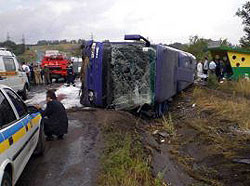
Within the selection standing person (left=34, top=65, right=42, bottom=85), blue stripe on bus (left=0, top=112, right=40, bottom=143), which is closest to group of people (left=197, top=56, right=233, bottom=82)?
standing person (left=34, top=65, right=42, bottom=85)

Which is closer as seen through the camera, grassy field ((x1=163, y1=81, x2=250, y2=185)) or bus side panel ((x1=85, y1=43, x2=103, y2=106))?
grassy field ((x1=163, y1=81, x2=250, y2=185))

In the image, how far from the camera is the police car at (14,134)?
3.82m

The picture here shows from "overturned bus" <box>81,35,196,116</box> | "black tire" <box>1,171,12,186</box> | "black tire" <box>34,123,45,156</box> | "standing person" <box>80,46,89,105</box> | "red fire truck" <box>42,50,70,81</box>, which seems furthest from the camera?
"red fire truck" <box>42,50,70,81</box>

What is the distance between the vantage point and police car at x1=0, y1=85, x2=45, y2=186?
3.82 metres

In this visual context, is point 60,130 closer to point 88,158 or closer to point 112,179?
point 88,158

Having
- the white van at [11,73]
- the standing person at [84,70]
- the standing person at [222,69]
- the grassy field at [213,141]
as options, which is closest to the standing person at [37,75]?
the white van at [11,73]

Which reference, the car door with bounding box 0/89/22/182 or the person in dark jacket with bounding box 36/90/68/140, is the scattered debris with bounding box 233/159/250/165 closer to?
the person in dark jacket with bounding box 36/90/68/140

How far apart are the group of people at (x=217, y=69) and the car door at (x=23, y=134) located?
17.8 m

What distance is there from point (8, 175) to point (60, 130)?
3.56 m

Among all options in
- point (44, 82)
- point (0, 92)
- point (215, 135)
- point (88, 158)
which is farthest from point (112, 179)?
point (44, 82)

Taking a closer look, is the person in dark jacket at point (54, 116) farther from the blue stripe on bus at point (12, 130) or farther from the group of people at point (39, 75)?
the group of people at point (39, 75)

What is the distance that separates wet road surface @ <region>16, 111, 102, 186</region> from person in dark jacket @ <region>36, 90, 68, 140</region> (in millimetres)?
264

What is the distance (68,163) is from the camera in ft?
20.0

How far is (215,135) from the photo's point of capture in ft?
30.5
